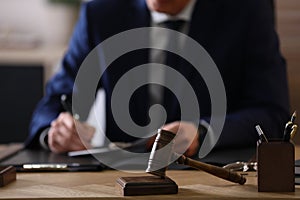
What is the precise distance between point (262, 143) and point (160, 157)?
0.60 feet

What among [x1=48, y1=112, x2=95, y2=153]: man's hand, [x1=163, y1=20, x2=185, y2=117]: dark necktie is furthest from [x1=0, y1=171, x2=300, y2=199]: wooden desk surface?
[x1=163, y1=20, x2=185, y2=117]: dark necktie

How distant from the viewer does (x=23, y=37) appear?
3773mm

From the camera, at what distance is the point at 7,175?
1344 mm

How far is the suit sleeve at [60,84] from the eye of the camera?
193 cm

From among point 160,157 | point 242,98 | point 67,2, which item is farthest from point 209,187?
point 67,2

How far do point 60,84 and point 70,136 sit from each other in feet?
1.23

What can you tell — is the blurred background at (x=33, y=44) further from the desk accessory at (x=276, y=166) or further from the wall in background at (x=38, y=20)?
the desk accessory at (x=276, y=166)

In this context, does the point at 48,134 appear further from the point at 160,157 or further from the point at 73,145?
the point at 160,157

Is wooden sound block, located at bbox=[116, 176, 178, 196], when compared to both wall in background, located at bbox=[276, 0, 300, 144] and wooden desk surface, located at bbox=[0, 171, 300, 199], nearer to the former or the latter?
wooden desk surface, located at bbox=[0, 171, 300, 199]

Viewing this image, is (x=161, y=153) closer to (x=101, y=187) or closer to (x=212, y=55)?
(x=101, y=187)

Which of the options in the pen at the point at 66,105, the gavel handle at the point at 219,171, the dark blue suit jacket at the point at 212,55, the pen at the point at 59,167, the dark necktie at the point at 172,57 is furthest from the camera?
the dark necktie at the point at 172,57

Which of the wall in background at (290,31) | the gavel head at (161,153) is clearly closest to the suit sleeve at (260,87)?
the gavel head at (161,153)

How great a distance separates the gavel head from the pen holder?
0.53 ft

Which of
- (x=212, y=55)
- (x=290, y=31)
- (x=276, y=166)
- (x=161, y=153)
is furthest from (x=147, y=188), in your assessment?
(x=290, y=31)
